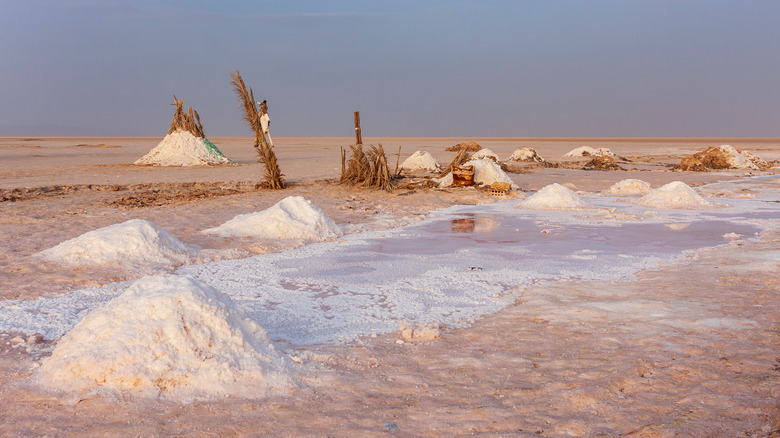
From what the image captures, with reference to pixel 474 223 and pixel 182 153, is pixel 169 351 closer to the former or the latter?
A: pixel 474 223

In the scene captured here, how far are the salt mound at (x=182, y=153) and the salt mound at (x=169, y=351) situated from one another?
57.0ft

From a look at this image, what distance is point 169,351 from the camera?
10.8ft

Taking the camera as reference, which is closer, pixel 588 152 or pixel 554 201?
pixel 554 201

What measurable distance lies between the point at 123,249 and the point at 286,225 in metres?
2.06

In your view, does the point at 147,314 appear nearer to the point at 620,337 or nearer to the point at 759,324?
the point at 620,337

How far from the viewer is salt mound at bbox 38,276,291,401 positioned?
315cm

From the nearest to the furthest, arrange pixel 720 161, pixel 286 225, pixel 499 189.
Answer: pixel 286 225, pixel 499 189, pixel 720 161

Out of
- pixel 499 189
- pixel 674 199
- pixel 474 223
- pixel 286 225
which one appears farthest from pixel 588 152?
pixel 286 225

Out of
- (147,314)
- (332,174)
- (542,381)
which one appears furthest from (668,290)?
(332,174)

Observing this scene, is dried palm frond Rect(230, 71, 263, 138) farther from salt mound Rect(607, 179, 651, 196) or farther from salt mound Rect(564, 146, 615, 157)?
salt mound Rect(564, 146, 615, 157)

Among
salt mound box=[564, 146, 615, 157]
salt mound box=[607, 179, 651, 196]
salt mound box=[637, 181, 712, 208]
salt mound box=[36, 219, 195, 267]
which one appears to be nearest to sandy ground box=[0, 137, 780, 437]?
salt mound box=[36, 219, 195, 267]

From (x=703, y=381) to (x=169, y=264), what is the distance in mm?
4805

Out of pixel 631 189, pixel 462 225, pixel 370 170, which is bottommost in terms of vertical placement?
pixel 462 225

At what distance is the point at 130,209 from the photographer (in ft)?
32.7
